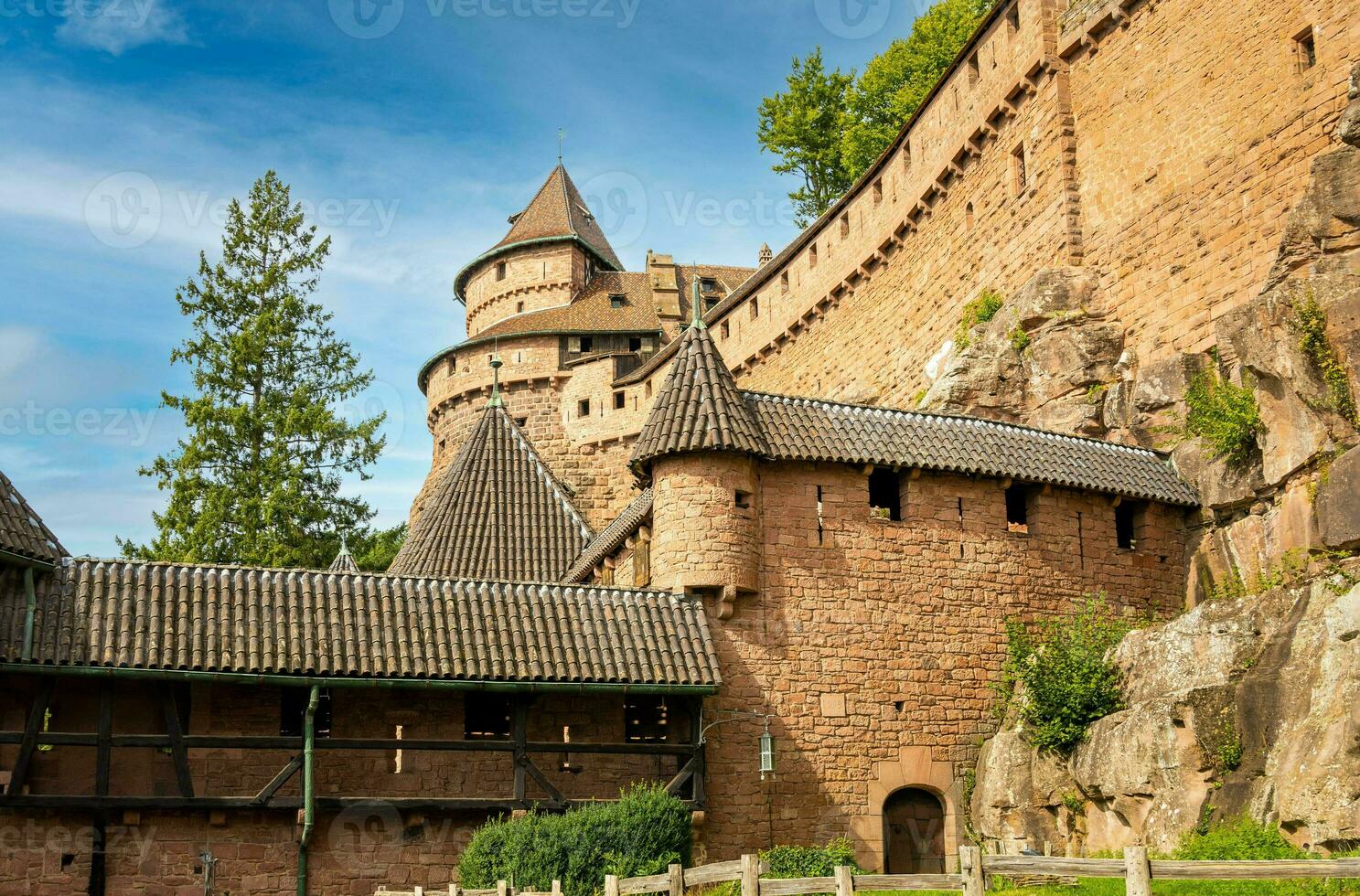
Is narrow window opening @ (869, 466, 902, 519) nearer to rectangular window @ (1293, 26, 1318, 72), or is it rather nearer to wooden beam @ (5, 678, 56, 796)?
rectangular window @ (1293, 26, 1318, 72)

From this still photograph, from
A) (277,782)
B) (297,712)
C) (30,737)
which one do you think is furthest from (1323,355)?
(30,737)

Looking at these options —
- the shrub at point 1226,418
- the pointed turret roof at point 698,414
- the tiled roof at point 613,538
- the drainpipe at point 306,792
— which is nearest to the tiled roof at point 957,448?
the pointed turret roof at point 698,414

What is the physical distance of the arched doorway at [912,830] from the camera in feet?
63.7

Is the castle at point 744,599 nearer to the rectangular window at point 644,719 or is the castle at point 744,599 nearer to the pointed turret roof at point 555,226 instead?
the rectangular window at point 644,719

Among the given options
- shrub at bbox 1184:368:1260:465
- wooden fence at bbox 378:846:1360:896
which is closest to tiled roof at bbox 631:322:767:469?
shrub at bbox 1184:368:1260:465

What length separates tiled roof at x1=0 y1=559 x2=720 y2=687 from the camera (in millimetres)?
17125

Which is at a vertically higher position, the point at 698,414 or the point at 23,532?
the point at 698,414

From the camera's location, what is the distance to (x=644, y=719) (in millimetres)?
19594

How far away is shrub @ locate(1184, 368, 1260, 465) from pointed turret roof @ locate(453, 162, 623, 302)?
29753 millimetres

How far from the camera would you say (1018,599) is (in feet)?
68.5

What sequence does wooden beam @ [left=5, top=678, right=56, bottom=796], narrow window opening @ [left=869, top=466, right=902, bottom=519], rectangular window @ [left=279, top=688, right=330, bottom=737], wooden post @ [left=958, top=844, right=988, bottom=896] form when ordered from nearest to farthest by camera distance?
wooden post @ [left=958, top=844, right=988, bottom=896] < wooden beam @ [left=5, top=678, right=56, bottom=796] < rectangular window @ [left=279, top=688, right=330, bottom=737] < narrow window opening @ [left=869, top=466, right=902, bottom=519]

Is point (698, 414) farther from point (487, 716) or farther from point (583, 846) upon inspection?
point (583, 846)

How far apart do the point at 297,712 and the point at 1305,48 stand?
16.6 meters

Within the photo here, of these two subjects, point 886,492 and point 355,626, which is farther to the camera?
point 886,492
